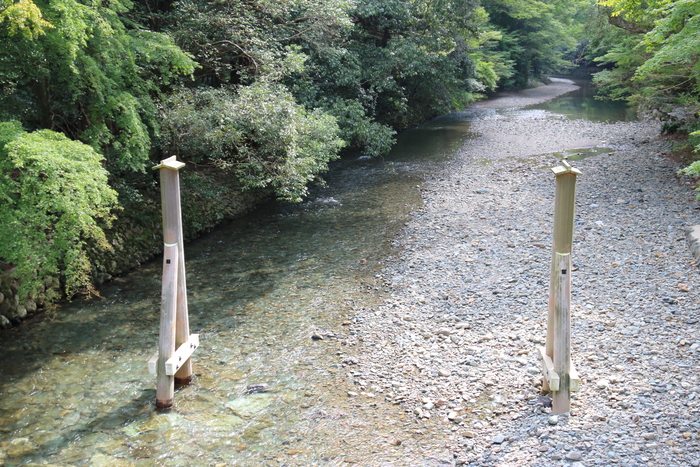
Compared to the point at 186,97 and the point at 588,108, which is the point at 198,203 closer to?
the point at 186,97

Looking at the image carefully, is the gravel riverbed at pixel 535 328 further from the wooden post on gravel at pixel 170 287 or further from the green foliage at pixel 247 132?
the green foliage at pixel 247 132

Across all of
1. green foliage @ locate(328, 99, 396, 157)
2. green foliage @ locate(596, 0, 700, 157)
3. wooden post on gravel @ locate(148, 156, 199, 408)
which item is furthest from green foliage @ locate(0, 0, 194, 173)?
green foliage @ locate(596, 0, 700, 157)

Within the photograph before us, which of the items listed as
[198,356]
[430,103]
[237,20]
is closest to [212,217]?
[237,20]

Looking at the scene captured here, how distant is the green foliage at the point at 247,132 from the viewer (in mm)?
9812

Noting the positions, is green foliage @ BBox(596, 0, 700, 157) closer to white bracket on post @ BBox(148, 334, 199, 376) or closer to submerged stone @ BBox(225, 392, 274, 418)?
submerged stone @ BBox(225, 392, 274, 418)

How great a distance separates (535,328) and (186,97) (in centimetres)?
780

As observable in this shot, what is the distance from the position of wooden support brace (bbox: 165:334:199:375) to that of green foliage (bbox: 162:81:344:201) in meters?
4.97

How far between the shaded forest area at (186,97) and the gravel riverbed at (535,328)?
2.25 metres

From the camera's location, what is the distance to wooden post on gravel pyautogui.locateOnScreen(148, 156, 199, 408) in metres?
5.29

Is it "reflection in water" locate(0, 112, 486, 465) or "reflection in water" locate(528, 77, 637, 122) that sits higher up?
"reflection in water" locate(528, 77, 637, 122)

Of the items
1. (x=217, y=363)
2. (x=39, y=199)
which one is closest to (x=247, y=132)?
(x=39, y=199)

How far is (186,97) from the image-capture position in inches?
408

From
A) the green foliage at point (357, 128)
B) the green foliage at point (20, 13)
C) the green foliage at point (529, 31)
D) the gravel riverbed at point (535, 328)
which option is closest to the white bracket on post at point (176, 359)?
the gravel riverbed at point (535, 328)

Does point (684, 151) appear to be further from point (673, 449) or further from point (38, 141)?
point (38, 141)
